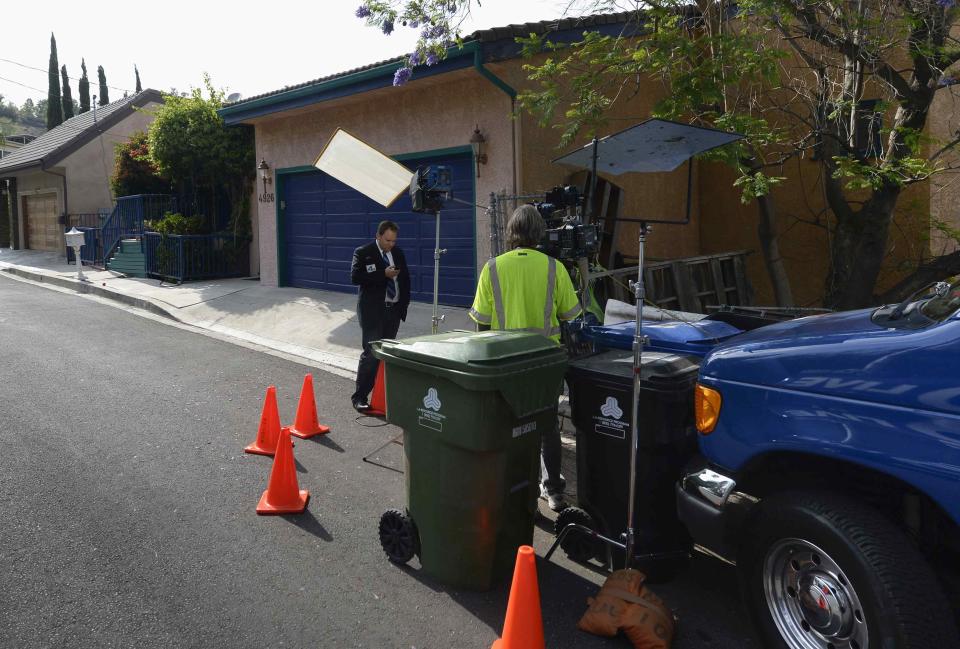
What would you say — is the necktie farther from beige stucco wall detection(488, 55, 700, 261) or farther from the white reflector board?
beige stucco wall detection(488, 55, 700, 261)

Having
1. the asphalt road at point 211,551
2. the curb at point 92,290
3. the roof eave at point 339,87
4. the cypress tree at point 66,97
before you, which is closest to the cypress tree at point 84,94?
the cypress tree at point 66,97

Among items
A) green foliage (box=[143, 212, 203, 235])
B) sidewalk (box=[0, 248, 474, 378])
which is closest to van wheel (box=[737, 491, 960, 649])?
sidewalk (box=[0, 248, 474, 378])

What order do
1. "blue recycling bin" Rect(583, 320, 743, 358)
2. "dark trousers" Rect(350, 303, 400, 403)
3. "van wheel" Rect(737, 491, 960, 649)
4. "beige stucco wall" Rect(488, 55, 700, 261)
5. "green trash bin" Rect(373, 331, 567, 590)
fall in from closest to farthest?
"van wheel" Rect(737, 491, 960, 649)
"green trash bin" Rect(373, 331, 567, 590)
"blue recycling bin" Rect(583, 320, 743, 358)
"dark trousers" Rect(350, 303, 400, 403)
"beige stucco wall" Rect(488, 55, 700, 261)

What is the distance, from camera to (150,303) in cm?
1351

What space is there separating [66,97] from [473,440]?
1960 inches

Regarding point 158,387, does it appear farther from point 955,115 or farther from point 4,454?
point 955,115

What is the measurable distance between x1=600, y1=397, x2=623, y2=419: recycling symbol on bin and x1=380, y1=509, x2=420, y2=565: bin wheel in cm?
114

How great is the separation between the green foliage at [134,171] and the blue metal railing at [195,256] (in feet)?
10.3

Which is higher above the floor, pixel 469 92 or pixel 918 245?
pixel 469 92

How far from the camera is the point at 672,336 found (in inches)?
164

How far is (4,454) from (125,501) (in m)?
1.49

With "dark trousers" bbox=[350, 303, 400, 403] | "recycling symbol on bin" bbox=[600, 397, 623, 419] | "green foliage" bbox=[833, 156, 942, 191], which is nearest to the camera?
"recycling symbol on bin" bbox=[600, 397, 623, 419]

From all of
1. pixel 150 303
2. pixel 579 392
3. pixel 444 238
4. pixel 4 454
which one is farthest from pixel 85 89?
pixel 579 392

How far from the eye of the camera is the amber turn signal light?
3.17 m
